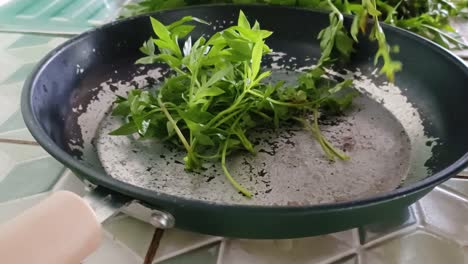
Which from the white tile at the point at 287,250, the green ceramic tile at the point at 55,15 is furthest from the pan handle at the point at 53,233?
the green ceramic tile at the point at 55,15

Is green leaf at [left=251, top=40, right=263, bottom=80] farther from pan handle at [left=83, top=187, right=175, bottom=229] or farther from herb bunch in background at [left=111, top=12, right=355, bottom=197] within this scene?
pan handle at [left=83, top=187, right=175, bottom=229]

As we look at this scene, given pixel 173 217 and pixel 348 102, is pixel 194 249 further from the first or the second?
pixel 348 102

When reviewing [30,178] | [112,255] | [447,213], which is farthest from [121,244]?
[447,213]

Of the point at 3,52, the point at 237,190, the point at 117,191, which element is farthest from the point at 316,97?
the point at 3,52

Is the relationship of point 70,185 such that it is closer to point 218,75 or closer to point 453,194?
point 218,75

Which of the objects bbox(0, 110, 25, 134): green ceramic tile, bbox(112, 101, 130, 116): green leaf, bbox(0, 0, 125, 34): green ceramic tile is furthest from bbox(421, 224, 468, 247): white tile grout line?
bbox(0, 0, 125, 34): green ceramic tile

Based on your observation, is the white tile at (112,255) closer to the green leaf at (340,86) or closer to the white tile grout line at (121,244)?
the white tile grout line at (121,244)
